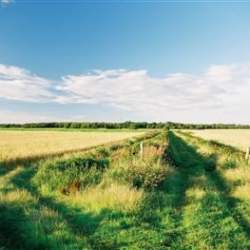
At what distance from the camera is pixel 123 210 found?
1143 cm

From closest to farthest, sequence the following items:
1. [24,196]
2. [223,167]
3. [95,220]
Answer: [95,220]
[24,196]
[223,167]

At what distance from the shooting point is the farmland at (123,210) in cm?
924

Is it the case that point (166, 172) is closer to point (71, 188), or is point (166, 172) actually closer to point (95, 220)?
point (71, 188)

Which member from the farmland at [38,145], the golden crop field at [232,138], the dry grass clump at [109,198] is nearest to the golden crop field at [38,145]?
the farmland at [38,145]

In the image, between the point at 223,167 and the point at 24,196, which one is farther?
the point at 223,167

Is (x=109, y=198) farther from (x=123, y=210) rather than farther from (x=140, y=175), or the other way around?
(x=140, y=175)

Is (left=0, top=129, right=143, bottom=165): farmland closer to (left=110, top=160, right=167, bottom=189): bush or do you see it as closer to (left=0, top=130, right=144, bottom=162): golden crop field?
(left=0, top=130, right=144, bottom=162): golden crop field

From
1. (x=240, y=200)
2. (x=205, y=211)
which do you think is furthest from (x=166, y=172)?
(x=205, y=211)

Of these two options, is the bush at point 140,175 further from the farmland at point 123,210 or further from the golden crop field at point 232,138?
A: the golden crop field at point 232,138

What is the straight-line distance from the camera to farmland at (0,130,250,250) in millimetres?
9242

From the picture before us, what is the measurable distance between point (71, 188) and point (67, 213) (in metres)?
2.63

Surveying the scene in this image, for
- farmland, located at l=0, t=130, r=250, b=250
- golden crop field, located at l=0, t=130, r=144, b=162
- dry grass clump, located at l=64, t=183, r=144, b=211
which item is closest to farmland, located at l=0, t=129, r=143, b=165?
golden crop field, located at l=0, t=130, r=144, b=162

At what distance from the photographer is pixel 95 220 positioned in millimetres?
10938

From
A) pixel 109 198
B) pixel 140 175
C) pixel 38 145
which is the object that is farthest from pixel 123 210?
pixel 38 145
